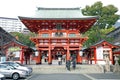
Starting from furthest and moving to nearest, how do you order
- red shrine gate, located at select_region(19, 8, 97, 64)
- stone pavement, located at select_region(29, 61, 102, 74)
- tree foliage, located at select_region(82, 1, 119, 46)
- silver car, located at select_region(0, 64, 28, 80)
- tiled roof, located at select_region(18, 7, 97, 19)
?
tree foliage, located at select_region(82, 1, 119, 46), tiled roof, located at select_region(18, 7, 97, 19), red shrine gate, located at select_region(19, 8, 97, 64), stone pavement, located at select_region(29, 61, 102, 74), silver car, located at select_region(0, 64, 28, 80)

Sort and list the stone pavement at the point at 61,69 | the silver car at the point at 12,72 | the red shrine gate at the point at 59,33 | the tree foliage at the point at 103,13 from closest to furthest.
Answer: the silver car at the point at 12,72
the stone pavement at the point at 61,69
the red shrine gate at the point at 59,33
the tree foliage at the point at 103,13

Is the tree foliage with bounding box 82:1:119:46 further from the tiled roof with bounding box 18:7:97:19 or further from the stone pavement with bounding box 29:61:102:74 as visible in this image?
the stone pavement with bounding box 29:61:102:74

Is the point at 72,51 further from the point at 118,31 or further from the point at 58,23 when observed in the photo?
the point at 118,31

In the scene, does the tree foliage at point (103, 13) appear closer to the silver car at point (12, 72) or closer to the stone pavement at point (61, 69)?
the stone pavement at point (61, 69)

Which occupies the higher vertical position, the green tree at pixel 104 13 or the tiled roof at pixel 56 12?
the green tree at pixel 104 13

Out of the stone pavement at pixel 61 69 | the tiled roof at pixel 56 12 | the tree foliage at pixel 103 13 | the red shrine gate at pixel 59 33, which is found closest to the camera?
the stone pavement at pixel 61 69

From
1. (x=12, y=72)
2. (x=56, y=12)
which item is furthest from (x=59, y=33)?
(x=12, y=72)

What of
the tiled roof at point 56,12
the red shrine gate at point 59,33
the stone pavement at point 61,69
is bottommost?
the stone pavement at point 61,69

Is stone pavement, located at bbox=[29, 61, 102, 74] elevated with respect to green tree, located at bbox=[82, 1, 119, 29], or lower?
lower

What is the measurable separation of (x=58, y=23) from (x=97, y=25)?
106 ft

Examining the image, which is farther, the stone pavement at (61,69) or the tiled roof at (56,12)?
the tiled roof at (56,12)

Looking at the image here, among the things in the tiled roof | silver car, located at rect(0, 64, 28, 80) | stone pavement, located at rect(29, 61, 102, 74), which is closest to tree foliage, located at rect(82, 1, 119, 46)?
the tiled roof

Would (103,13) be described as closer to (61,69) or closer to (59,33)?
(59,33)

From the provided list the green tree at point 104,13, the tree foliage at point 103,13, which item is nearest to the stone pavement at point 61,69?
the tree foliage at point 103,13
